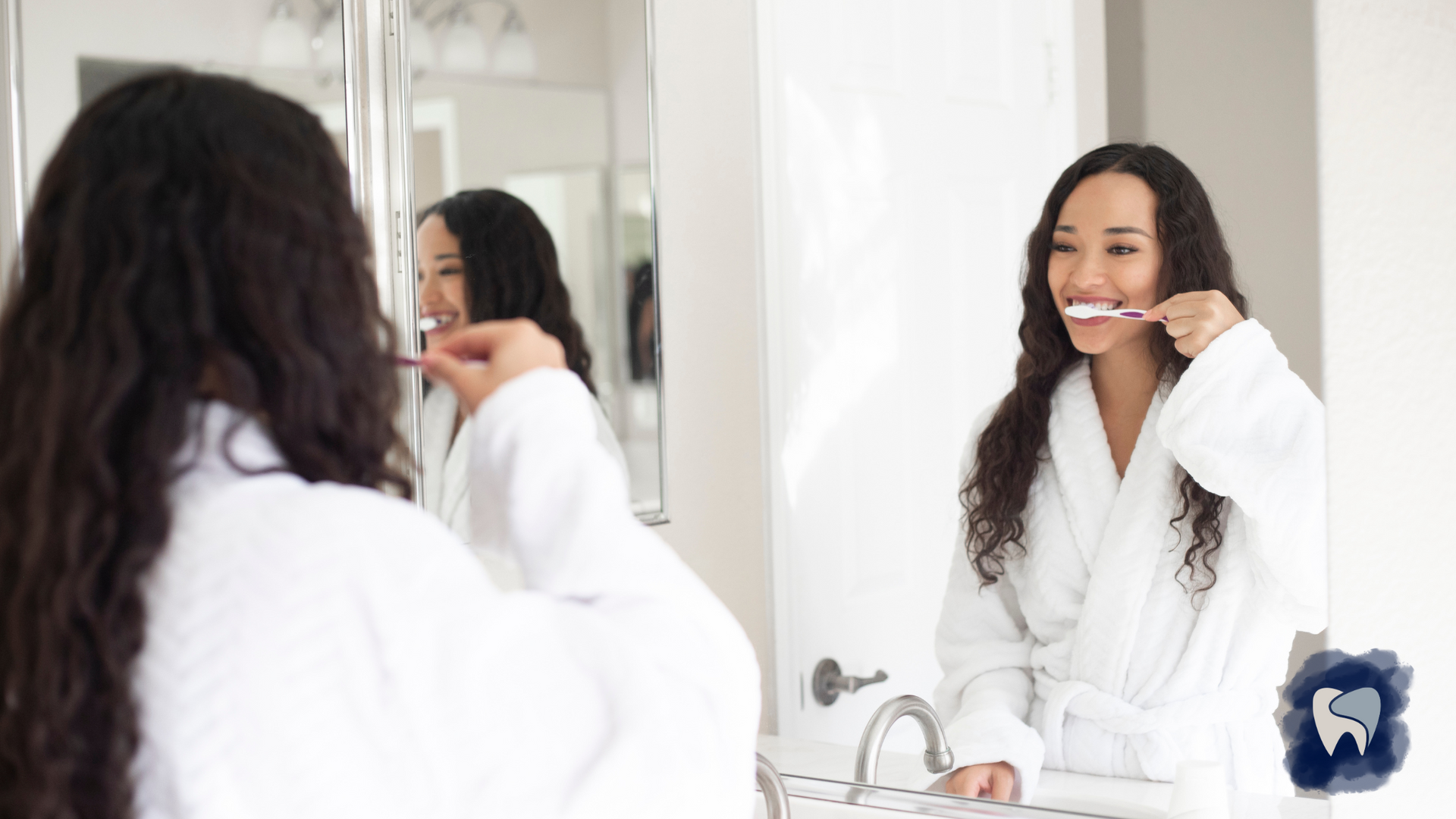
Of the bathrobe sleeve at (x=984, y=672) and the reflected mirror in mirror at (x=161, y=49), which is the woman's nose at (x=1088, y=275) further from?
the reflected mirror in mirror at (x=161, y=49)

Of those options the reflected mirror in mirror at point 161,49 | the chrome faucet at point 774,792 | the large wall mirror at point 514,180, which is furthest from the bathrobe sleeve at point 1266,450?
the reflected mirror in mirror at point 161,49

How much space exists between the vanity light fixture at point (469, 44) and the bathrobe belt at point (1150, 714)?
782mm

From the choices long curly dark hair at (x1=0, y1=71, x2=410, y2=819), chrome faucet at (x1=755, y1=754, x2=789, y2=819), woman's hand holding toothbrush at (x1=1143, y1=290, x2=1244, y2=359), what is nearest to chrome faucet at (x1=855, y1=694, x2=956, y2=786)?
chrome faucet at (x1=755, y1=754, x2=789, y2=819)

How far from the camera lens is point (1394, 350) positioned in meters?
0.86

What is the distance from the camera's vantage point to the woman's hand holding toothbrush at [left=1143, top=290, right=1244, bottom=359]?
896mm

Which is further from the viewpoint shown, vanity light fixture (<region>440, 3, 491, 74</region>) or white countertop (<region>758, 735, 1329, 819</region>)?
vanity light fixture (<region>440, 3, 491, 74</region>)

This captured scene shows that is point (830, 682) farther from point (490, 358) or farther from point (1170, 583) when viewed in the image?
point (490, 358)

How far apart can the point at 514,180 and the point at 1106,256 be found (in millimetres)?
584

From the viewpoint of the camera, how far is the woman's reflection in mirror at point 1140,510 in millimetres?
886

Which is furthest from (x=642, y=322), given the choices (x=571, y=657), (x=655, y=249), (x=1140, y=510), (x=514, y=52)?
(x=571, y=657)

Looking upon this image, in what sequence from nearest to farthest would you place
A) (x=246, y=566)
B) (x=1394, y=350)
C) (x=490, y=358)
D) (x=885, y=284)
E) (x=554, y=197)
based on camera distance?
(x=246, y=566)
(x=490, y=358)
(x=1394, y=350)
(x=885, y=284)
(x=554, y=197)

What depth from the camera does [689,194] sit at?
3.83 feet

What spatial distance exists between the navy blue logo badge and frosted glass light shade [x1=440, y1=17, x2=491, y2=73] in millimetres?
941

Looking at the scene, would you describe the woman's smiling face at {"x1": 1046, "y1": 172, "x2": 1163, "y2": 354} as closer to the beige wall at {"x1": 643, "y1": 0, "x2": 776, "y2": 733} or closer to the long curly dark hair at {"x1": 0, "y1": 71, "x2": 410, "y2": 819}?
the beige wall at {"x1": 643, "y1": 0, "x2": 776, "y2": 733}
